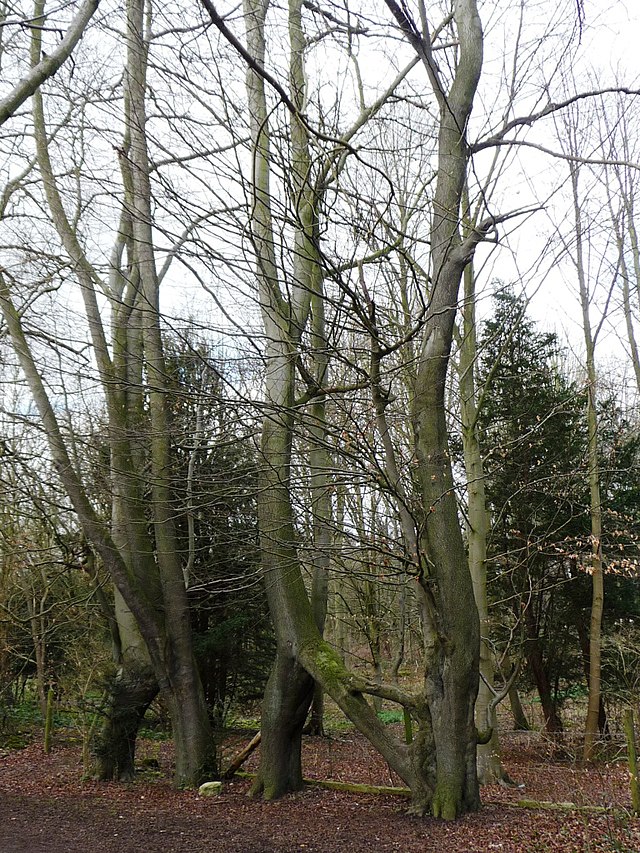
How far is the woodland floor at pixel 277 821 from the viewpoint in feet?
18.1

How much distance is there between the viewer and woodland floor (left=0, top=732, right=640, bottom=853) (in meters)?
5.52

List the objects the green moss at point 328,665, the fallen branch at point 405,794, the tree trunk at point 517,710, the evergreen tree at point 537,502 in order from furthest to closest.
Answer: the tree trunk at point 517,710 < the evergreen tree at point 537,502 < the green moss at point 328,665 < the fallen branch at point 405,794

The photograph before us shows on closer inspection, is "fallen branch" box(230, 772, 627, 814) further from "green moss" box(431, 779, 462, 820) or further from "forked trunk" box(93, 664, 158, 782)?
"forked trunk" box(93, 664, 158, 782)

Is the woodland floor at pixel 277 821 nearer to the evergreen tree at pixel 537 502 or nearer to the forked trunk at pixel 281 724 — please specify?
the forked trunk at pixel 281 724

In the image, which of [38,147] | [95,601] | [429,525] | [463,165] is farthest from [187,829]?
[38,147]

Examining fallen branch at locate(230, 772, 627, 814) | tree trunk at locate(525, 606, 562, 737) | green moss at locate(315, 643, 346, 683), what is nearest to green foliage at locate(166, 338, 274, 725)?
green moss at locate(315, 643, 346, 683)

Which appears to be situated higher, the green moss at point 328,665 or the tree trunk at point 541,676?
the green moss at point 328,665

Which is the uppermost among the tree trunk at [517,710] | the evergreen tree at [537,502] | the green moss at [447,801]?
the evergreen tree at [537,502]

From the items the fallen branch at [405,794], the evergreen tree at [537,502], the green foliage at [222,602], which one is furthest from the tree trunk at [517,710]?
the fallen branch at [405,794]

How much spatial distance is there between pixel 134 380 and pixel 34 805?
194 inches

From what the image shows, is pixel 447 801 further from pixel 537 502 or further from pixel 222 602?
pixel 537 502

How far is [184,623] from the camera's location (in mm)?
9086

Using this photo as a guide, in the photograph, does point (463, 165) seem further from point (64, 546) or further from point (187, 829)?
point (64, 546)

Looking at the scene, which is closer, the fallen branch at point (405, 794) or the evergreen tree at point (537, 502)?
the fallen branch at point (405, 794)
